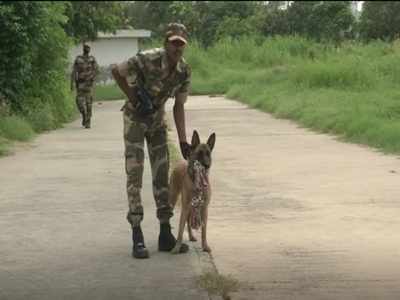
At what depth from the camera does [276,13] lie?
50.4 meters

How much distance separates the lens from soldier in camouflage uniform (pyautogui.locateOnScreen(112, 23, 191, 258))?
232 inches

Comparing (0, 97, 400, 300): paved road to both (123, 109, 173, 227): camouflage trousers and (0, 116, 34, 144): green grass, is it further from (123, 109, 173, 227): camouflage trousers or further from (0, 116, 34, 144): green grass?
(0, 116, 34, 144): green grass

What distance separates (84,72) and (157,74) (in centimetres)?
1183

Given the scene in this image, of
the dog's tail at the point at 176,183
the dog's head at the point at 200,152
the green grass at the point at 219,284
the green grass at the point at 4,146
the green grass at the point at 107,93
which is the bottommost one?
the green grass at the point at 107,93

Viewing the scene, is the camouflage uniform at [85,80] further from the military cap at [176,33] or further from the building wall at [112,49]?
the building wall at [112,49]

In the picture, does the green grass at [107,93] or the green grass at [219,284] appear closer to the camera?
the green grass at [219,284]

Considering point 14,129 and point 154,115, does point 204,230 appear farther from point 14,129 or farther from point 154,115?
point 14,129

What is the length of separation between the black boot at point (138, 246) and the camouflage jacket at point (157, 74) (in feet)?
3.16

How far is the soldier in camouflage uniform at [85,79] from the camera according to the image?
57.4ft

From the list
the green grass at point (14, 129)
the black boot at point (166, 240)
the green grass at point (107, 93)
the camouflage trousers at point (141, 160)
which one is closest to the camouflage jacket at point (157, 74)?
the camouflage trousers at point (141, 160)

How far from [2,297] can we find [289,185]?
501 centimetres

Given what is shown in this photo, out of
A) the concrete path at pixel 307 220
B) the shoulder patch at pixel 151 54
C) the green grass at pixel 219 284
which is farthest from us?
the shoulder patch at pixel 151 54

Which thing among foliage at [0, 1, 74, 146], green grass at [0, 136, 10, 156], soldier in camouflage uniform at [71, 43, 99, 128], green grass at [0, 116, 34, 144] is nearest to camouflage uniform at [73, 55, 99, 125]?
soldier in camouflage uniform at [71, 43, 99, 128]

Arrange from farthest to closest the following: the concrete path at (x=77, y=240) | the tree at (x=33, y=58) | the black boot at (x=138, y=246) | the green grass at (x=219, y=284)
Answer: the tree at (x=33, y=58) < the black boot at (x=138, y=246) < the concrete path at (x=77, y=240) < the green grass at (x=219, y=284)
